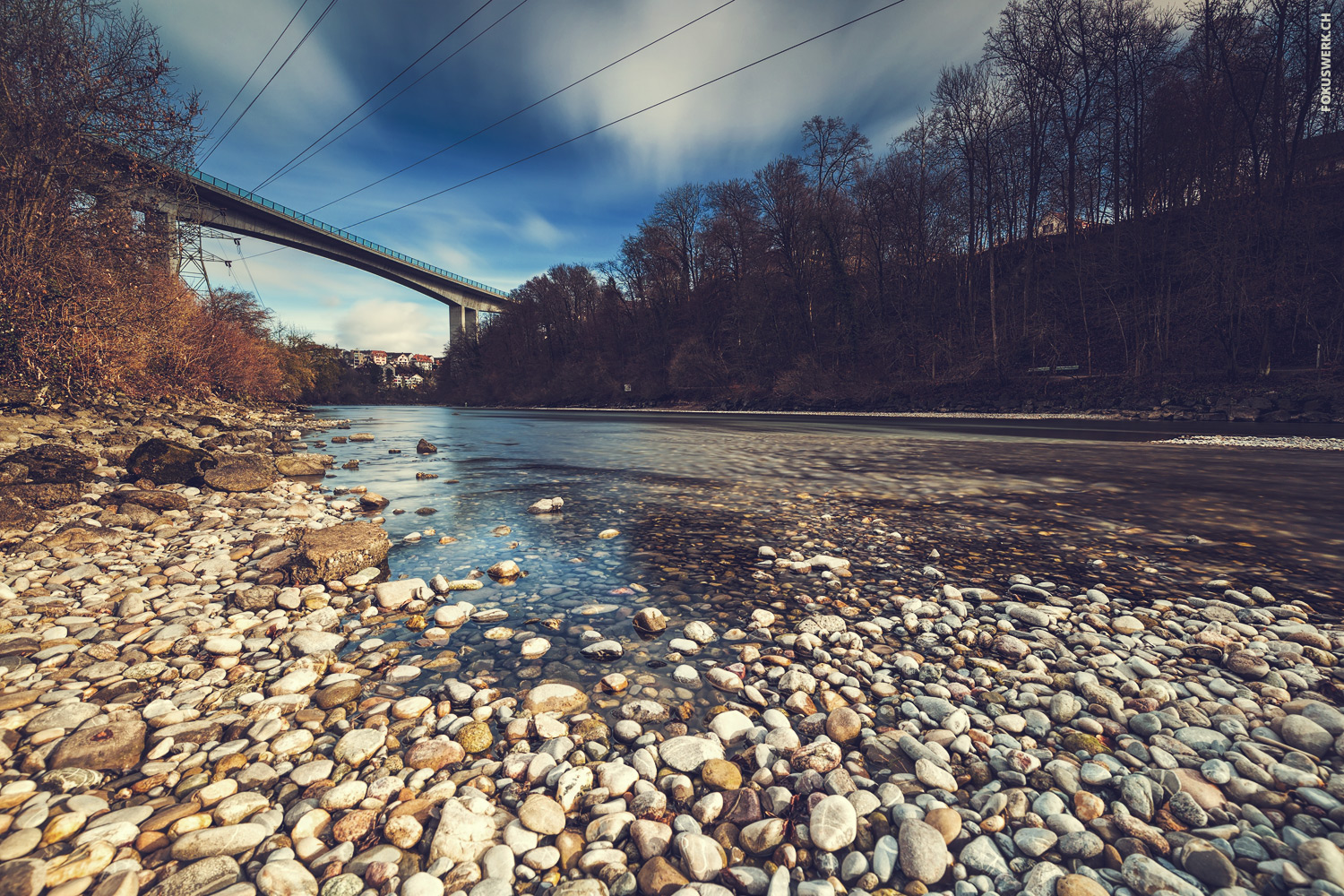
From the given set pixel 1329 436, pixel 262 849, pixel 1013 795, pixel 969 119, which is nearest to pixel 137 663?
pixel 262 849

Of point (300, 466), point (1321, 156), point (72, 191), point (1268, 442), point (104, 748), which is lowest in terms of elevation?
point (1268, 442)

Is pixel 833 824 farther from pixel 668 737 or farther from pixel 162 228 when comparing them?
pixel 162 228

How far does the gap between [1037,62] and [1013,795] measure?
36.1m

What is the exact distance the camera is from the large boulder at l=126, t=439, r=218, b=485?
7.35 metres

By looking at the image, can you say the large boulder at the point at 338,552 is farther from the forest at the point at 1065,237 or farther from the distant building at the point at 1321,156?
the distant building at the point at 1321,156

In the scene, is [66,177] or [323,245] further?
[323,245]

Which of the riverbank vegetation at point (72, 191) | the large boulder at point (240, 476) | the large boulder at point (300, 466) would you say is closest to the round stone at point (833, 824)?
the large boulder at point (240, 476)

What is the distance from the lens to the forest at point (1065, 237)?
1969 centimetres

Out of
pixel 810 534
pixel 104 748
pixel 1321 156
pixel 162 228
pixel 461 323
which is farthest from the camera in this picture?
pixel 461 323

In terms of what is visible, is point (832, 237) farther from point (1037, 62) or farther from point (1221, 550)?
point (1221, 550)

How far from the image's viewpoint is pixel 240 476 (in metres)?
7.43

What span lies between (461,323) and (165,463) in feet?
265

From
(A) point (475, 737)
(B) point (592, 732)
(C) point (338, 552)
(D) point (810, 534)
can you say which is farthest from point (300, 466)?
(B) point (592, 732)

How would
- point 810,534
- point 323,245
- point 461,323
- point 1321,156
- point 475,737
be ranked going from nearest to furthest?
1. point 475,737
2. point 810,534
3. point 1321,156
4. point 323,245
5. point 461,323
